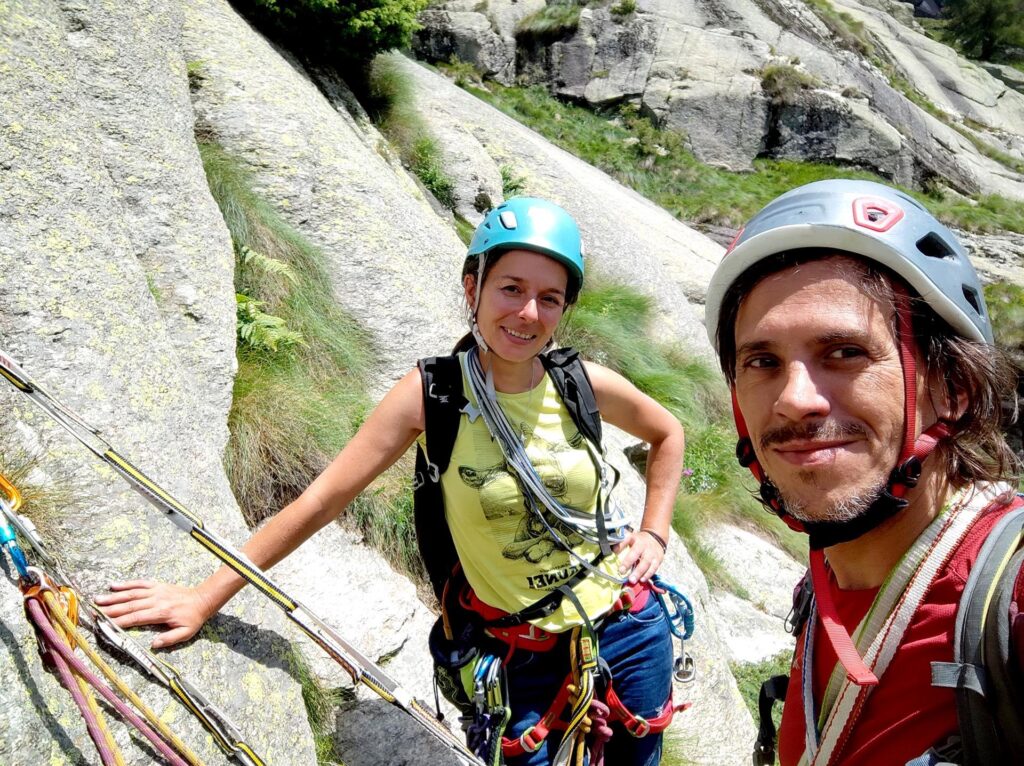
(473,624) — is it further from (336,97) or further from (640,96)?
(640,96)

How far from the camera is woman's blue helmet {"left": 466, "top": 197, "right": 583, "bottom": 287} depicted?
8.91ft

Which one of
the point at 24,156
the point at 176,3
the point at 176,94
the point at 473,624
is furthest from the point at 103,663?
the point at 176,3

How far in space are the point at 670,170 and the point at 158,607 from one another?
72.0ft

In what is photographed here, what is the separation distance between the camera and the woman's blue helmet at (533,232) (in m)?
2.71

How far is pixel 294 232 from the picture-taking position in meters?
5.79

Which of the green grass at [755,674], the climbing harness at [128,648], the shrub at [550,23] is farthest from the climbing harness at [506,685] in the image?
the shrub at [550,23]

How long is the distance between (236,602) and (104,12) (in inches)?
203

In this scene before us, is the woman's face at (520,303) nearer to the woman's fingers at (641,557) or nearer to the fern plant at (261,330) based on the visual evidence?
the woman's fingers at (641,557)

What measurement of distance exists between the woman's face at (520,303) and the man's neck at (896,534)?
4.61 feet

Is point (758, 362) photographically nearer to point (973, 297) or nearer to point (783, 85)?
point (973, 297)

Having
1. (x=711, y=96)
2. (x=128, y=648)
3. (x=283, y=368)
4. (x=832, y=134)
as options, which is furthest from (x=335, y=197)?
(x=832, y=134)

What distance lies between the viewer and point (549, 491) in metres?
2.62

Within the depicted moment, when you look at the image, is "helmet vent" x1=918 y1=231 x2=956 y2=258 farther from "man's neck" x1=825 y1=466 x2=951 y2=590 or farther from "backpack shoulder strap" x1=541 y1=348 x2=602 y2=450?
"backpack shoulder strap" x1=541 y1=348 x2=602 y2=450

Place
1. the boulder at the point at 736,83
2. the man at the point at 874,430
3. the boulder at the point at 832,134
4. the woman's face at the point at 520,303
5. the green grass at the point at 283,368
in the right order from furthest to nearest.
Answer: the boulder at the point at 832,134, the boulder at the point at 736,83, the green grass at the point at 283,368, the woman's face at the point at 520,303, the man at the point at 874,430
